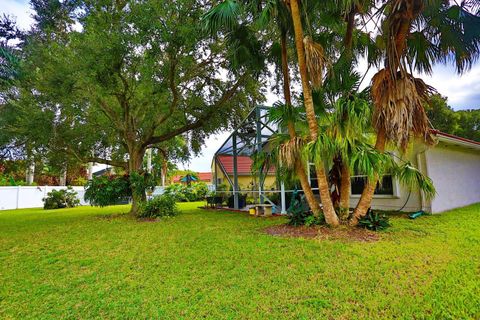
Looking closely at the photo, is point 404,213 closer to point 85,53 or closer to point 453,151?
point 453,151

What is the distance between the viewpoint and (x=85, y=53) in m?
7.52

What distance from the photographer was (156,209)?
10695mm

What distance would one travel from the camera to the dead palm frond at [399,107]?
5.45 meters

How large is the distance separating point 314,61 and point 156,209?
828 cm

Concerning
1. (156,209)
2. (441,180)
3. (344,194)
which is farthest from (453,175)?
(156,209)

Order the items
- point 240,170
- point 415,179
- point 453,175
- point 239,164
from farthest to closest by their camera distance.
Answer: point 240,170 → point 239,164 → point 453,175 → point 415,179

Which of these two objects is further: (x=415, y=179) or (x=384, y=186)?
(x=384, y=186)

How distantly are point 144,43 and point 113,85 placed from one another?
6.80ft

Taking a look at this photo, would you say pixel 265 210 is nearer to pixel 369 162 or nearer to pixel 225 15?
pixel 369 162

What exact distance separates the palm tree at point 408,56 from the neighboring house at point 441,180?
7.71 feet

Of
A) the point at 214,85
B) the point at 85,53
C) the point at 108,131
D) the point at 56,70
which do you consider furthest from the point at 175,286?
the point at 108,131

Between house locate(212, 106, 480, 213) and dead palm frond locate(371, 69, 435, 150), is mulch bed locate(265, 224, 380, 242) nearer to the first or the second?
house locate(212, 106, 480, 213)

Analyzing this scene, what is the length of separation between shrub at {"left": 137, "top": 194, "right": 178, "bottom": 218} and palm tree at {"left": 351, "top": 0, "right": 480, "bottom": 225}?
7.44 metres

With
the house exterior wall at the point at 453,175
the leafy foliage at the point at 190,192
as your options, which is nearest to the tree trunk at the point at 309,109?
the house exterior wall at the point at 453,175
